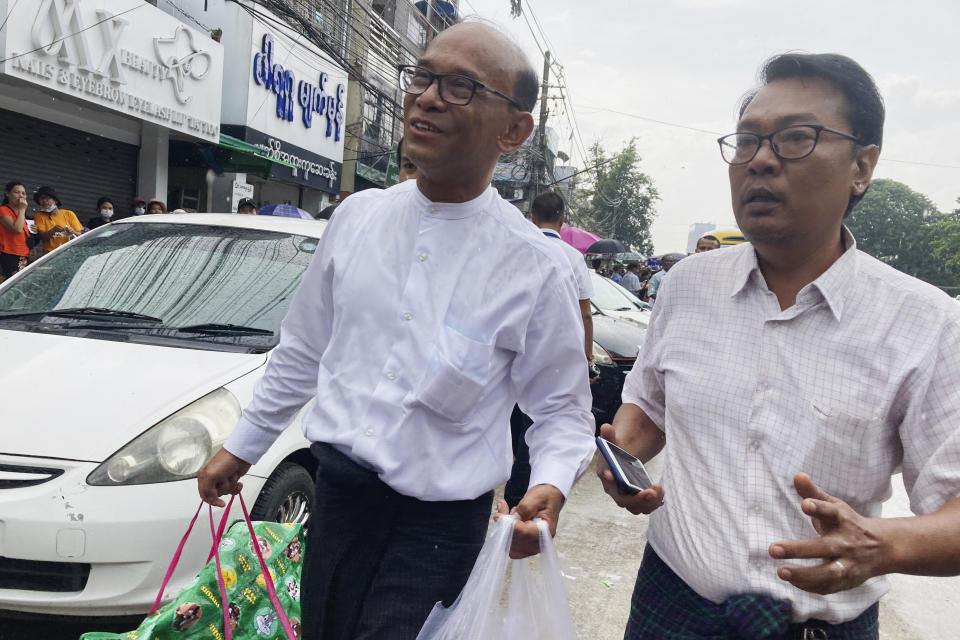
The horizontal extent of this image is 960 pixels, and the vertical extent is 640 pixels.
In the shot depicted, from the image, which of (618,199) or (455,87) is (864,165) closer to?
(455,87)

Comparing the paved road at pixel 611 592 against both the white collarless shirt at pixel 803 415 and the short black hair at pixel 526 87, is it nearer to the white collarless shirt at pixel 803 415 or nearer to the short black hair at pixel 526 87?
the white collarless shirt at pixel 803 415

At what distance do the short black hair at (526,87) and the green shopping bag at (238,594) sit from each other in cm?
125

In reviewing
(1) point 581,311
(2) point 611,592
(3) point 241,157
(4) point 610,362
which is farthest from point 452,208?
(3) point 241,157

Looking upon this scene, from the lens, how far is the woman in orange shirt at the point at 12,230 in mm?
7566

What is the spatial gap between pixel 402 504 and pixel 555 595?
0.38 metres

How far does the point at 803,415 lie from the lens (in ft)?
4.46

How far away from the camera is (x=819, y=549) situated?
111 centimetres

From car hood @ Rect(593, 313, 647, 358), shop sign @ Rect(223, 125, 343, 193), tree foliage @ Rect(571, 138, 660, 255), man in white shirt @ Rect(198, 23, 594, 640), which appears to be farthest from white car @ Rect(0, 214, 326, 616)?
tree foliage @ Rect(571, 138, 660, 255)

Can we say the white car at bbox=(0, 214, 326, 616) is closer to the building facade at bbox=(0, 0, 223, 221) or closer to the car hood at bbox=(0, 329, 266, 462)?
the car hood at bbox=(0, 329, 266, 462)

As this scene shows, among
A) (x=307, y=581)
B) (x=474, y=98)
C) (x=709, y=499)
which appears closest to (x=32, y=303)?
(x=307, y=581)

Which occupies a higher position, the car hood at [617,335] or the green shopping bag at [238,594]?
the car hood at [617,335]

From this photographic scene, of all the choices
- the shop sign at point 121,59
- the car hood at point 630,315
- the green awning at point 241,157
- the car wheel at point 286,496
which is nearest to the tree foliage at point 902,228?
the green awning at point 241,157

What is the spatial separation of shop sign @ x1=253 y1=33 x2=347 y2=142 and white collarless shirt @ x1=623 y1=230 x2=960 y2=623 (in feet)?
46.1

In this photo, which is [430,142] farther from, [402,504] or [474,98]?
[402,504]
